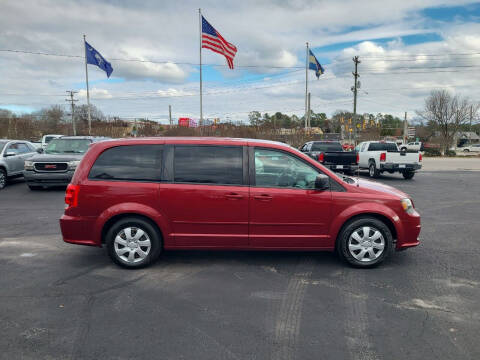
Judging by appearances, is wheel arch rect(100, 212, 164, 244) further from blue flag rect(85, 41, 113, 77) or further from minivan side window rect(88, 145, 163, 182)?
blue flag rect(85, 41, 113, 77)

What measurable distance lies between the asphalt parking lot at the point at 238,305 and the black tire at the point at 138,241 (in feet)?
→ 0.51

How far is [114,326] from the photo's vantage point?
3.35m

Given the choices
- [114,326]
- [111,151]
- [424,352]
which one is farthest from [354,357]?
[111,151]

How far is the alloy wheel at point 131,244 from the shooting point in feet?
15.6

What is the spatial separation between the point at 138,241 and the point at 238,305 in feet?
5.59

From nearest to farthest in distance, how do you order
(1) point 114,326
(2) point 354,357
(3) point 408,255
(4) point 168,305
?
(2) point 354,357 < (1) point 114,326 < (4) point 168,305 < (3) point 408,255

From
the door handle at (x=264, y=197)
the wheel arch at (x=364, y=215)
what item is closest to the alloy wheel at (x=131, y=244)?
the door handle at (x=264, y=197)

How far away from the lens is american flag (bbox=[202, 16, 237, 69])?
22688 millimetres

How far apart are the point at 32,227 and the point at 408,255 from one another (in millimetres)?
6645

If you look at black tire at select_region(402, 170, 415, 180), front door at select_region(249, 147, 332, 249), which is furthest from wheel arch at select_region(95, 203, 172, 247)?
black tire at select_region(402, 170, 415, 180)

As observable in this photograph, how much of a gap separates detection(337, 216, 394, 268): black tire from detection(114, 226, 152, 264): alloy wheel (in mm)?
2510

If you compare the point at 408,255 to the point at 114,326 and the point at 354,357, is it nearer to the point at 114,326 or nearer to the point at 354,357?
the point at 354,357

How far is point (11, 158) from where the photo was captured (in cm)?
1256

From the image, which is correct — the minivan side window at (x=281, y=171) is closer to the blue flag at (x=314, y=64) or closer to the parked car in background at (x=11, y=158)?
the parked car in background at (x=11, y=158)
